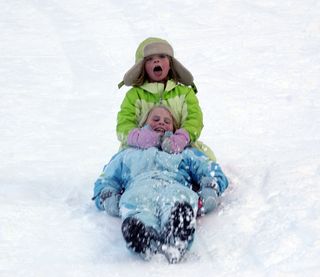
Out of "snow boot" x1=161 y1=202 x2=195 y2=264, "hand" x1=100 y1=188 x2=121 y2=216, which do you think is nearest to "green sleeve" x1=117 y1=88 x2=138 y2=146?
"hand" x1=100 y1=188 x2=121 y2=216

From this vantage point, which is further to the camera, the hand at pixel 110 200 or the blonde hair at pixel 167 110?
the blonde hair at pixel 167 110

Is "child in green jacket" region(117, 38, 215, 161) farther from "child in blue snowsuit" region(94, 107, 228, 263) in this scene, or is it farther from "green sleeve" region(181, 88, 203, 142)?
"child in blue snowsuit" region(94, 107, 228, 263)

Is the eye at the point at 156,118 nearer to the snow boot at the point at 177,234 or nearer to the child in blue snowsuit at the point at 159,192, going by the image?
the child in blue snowsuit at the point at 159,192

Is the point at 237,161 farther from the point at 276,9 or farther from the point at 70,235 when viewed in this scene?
the point at 276,9

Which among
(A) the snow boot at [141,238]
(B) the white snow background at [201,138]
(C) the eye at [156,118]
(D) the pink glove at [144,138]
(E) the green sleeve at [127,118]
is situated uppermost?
(A) the snow boot at [141,238]

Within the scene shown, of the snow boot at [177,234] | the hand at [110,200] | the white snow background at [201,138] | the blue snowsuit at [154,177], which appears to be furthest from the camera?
the hand at [110,200]

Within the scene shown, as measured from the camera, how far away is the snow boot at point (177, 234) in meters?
3.62

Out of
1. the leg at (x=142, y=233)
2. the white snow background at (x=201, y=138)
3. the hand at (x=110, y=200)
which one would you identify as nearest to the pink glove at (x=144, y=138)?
the hand at (x=110, y=200)

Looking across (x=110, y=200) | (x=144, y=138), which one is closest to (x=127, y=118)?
(x=144, y=138)

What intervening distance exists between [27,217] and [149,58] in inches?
54.6

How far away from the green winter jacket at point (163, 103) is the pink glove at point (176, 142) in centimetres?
19

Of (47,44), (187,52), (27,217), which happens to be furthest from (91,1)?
(27,217)

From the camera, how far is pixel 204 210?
430 cm

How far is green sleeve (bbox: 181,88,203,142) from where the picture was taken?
484 centimetres
